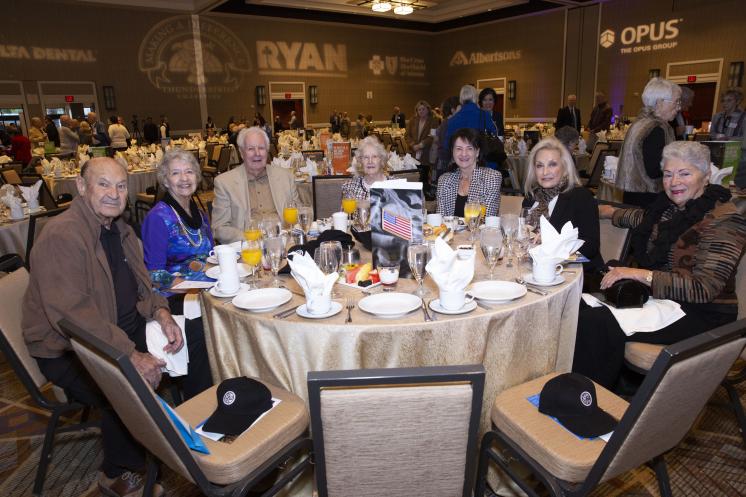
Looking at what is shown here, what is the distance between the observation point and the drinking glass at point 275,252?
208cm

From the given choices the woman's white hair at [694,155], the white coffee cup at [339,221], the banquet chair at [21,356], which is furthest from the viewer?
the white coffee cup at [339,221]

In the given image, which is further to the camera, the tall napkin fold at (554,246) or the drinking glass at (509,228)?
the drinking glass at (509,228)

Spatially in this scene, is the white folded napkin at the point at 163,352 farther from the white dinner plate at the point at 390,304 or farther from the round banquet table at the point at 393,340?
the white dinner plate at the point at 390,304

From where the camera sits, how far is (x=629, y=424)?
51.8 inches

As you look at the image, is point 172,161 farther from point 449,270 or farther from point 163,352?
point 449,270

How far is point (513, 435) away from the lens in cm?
170

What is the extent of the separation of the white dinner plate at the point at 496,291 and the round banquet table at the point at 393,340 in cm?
3

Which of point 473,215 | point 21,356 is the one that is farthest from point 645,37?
point 21,356

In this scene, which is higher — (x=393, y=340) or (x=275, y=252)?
(x=275, y=252)

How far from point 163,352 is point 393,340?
1.18m

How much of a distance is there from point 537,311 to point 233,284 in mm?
1240

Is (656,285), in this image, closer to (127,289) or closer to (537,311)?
(537,311)

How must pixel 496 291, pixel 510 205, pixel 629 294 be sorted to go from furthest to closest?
pixel 510 205
pixel 629 294
pixel 496 291

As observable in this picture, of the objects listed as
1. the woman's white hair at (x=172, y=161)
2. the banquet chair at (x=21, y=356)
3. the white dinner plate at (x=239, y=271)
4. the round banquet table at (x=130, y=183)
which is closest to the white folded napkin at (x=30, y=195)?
the round banquet table at (x=130, y=183)
